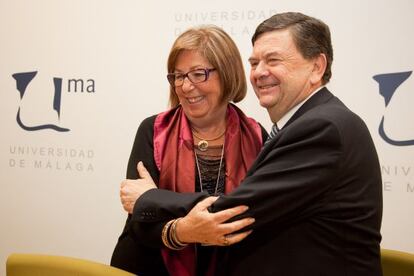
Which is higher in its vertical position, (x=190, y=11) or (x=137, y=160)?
(x=190, y=11)

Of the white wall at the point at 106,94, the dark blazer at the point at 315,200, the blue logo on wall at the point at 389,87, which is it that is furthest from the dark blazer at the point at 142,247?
the blue logo on wall at the point at 389,87

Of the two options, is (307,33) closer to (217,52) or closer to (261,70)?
(261,70)

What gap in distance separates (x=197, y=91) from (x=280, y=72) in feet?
1.11

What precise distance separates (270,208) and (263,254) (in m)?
0.17

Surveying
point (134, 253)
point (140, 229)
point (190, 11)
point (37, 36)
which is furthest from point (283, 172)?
point (37, 36)

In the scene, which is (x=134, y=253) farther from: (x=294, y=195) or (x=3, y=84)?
(x=3, y=84)

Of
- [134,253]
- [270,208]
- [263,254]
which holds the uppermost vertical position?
[270,208]

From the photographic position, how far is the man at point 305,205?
1.27 metres

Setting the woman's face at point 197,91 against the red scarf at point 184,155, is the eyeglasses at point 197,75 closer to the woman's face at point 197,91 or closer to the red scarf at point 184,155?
the woman's face at point 197,91

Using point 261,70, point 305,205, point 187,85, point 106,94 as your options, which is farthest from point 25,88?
point 305,205

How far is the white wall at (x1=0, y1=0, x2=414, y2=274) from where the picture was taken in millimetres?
2248

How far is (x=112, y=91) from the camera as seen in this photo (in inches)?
107

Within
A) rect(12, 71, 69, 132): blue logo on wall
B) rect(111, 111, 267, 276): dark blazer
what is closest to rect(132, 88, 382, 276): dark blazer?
rect(111, 111, 267, 276): dark blazer

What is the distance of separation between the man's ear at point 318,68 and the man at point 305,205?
0.26 feet
